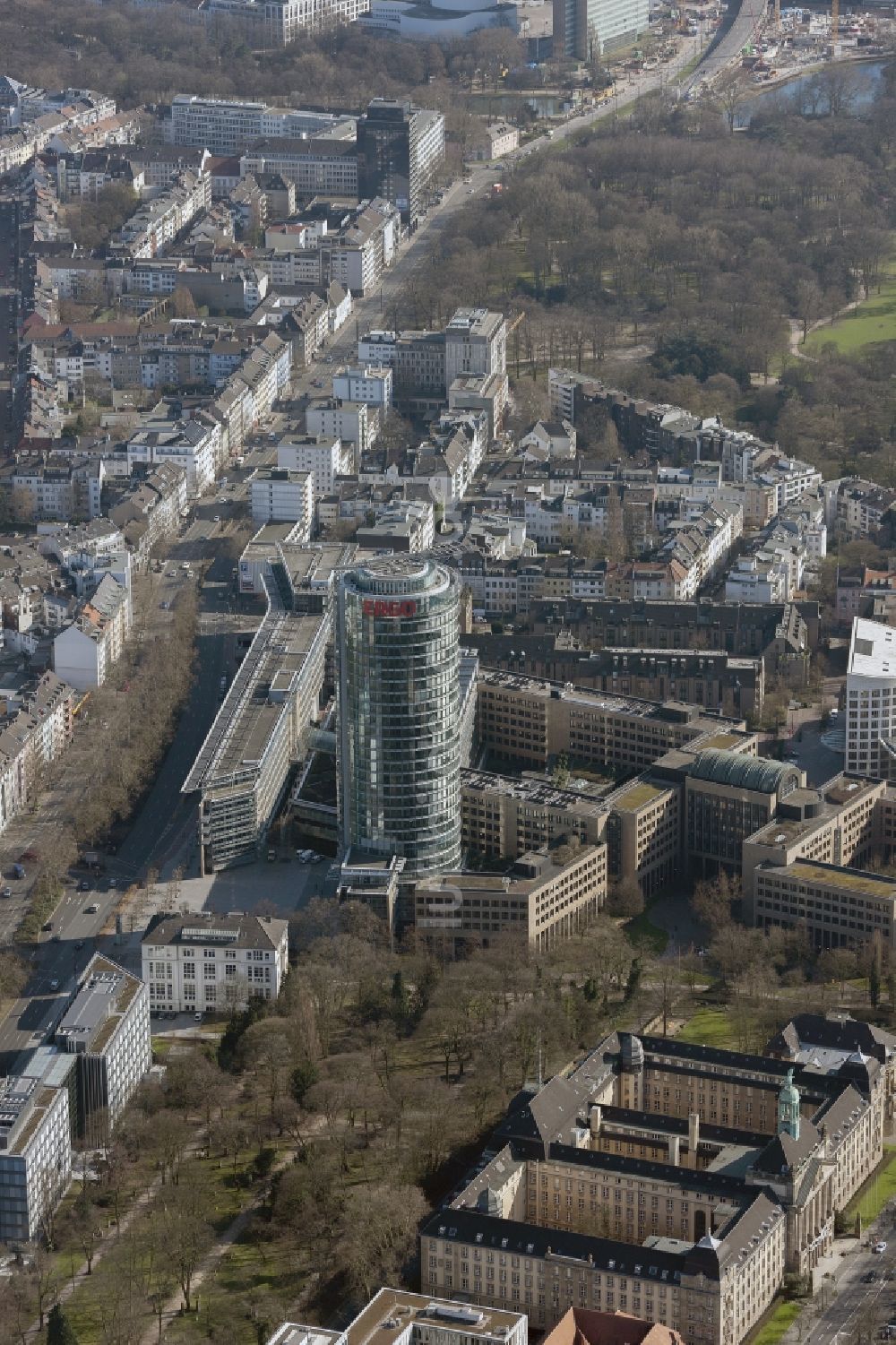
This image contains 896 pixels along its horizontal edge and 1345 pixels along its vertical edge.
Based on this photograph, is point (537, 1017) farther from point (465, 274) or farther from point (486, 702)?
point (465, 274)

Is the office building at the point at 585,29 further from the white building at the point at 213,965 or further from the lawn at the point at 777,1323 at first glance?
the lawn at the point at 777,1323

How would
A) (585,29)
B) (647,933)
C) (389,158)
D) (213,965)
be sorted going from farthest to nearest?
(585,29) < (389,158) < (647,933) < (213,965)

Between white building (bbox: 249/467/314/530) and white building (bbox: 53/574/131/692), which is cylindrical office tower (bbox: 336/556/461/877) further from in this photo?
white building (bbox: 249/467/314/530)

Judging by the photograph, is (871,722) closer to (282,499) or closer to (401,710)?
(401,710)

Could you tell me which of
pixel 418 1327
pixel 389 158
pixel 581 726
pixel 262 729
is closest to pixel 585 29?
pixel 389 158

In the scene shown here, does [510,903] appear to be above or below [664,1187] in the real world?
above

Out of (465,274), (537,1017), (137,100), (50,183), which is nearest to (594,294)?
(465,274)
